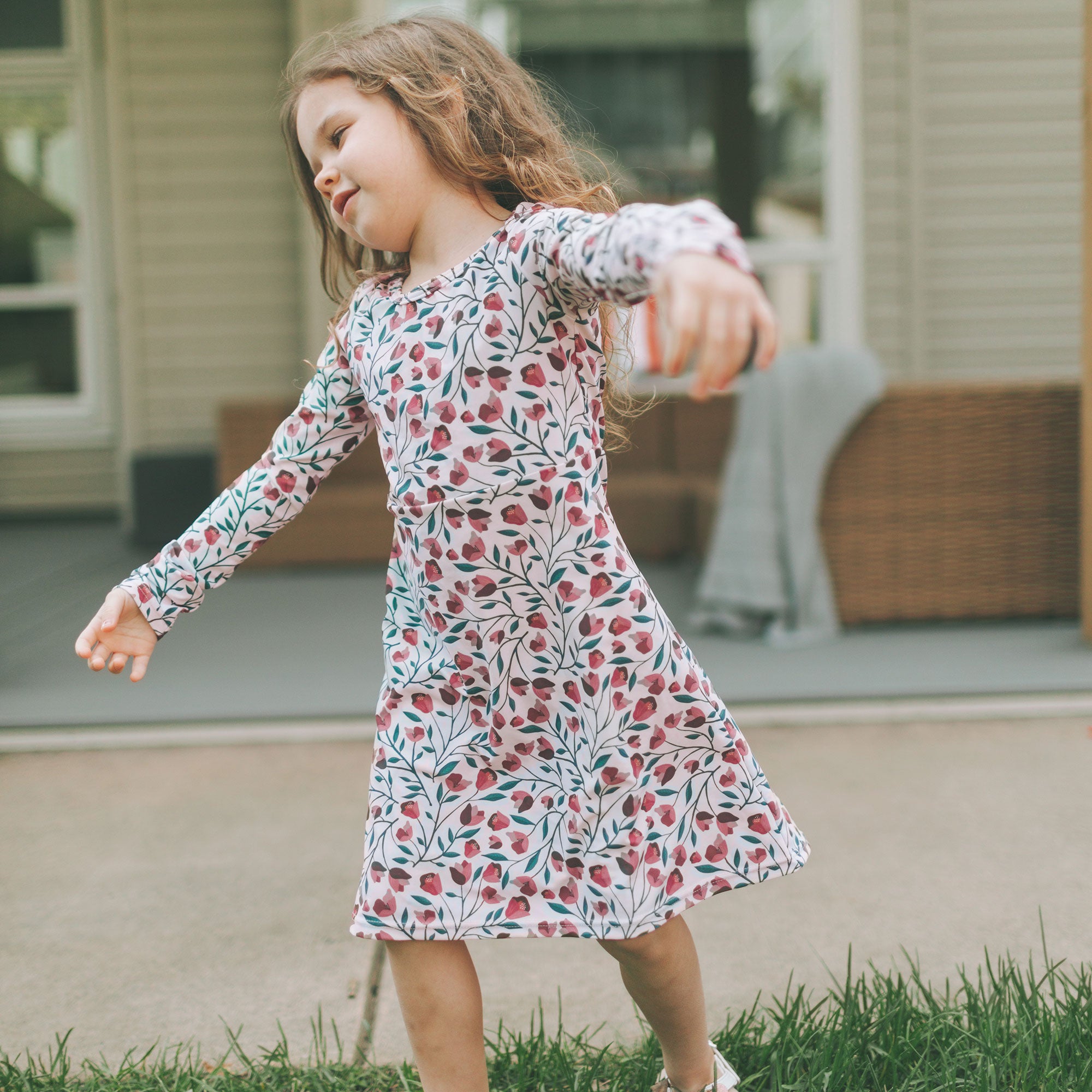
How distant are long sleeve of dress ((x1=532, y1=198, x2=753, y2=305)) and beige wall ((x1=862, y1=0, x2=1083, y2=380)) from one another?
5.26m

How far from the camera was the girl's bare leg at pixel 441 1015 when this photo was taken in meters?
1.36

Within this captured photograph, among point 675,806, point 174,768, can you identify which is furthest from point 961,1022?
point 174,768

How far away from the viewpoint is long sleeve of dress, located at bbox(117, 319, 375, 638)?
4.83 ft

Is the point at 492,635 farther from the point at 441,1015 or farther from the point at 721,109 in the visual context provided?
the point at 721,109

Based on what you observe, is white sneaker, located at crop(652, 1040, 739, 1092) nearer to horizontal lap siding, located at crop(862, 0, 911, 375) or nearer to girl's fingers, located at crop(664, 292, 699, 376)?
girl's fingers, located at crop(664, 292, 699, 376)

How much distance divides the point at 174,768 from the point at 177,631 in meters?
1.52

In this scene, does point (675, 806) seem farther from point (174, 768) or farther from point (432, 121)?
point (174, 768)

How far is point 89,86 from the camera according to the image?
6535 mm

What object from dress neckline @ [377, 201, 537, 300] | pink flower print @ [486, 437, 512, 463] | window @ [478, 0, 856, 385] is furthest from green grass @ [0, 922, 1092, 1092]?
window @ [478, 0, 856, 385]

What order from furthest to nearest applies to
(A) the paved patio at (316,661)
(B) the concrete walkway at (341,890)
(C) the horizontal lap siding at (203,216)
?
1. (C) the horizontal lap siding at (203,216)
2. (A) the paved patio at (316,661)
3. (B) the concrete walkway at (341,890)

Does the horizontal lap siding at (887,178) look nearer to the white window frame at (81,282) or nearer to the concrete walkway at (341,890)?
the concrete walkway at (341,890)

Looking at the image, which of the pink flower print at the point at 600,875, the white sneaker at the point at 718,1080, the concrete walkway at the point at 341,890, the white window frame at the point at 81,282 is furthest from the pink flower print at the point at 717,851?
the white window frame at the point at 81,282

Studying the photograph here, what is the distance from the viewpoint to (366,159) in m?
1.36

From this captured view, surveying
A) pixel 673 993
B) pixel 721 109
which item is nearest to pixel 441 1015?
pixel 673 993
